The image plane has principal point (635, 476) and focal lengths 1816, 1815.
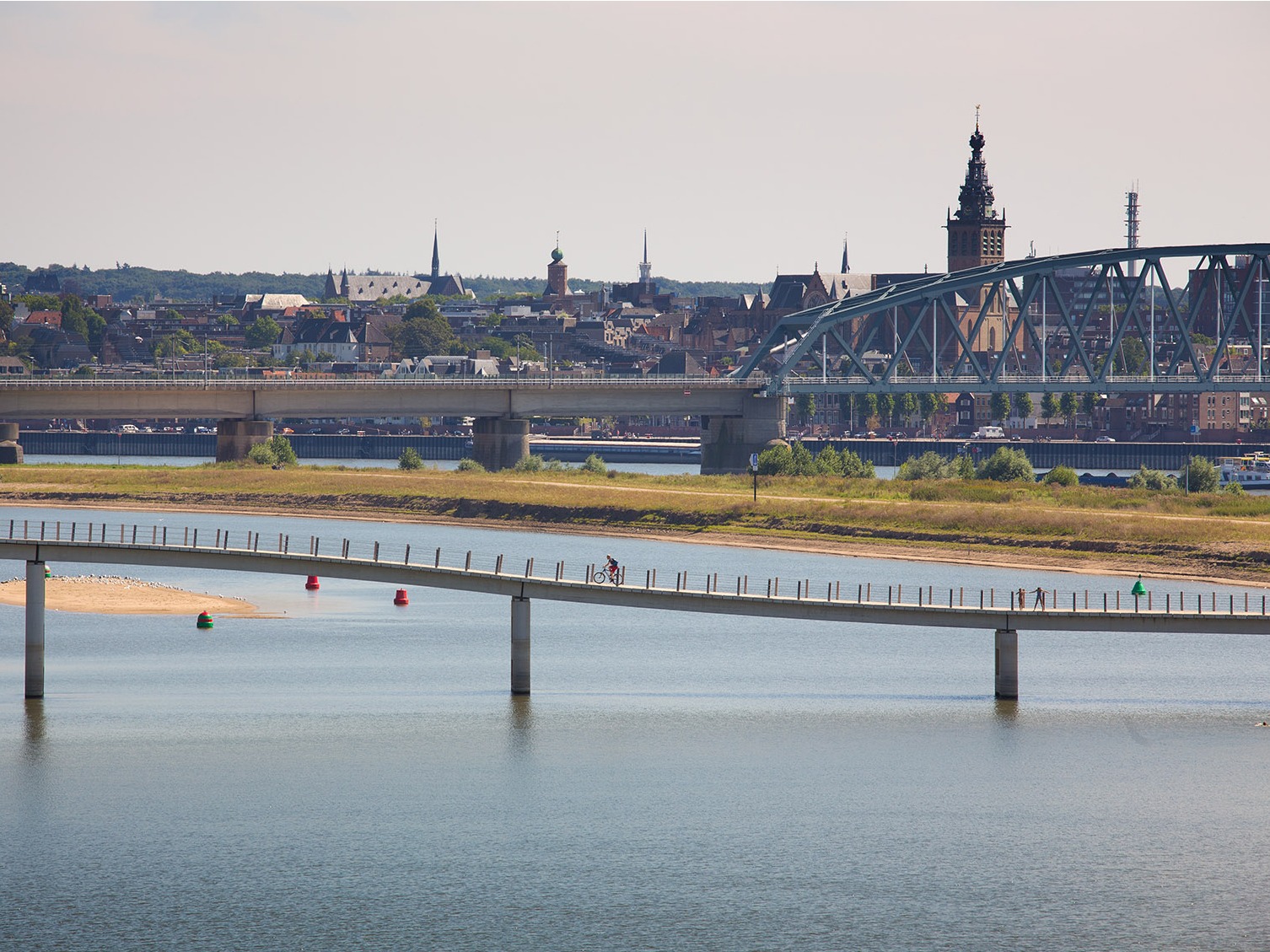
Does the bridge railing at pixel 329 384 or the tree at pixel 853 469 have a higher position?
the bridge railing at pixel 329 384

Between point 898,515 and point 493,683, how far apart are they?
62.2 metres

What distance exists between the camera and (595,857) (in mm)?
49750

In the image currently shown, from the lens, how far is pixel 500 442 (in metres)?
180

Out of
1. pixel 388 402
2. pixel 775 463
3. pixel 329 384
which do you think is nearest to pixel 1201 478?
pixel 775 463

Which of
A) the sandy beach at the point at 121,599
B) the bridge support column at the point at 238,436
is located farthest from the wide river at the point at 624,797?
the bridge support column at the point at 238,436

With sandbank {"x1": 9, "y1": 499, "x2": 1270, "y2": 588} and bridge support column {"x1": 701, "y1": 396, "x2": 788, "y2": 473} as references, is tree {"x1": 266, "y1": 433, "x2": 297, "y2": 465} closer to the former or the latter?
sandbank {"x1": 9, "y1": 499, "x2": 1270, "y2": 588}

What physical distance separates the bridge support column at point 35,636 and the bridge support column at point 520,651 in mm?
17495

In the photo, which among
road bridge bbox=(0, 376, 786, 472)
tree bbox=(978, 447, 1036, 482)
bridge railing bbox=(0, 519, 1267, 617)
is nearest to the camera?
bridge railing bbox=(0, 519, 1267, 617)

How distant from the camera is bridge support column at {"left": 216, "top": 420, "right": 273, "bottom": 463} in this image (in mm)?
174000

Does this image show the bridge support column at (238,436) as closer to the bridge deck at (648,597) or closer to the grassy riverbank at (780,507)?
the grassy riverbank at (780,507)

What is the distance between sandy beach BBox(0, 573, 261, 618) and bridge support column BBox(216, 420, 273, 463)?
68022 millimetres

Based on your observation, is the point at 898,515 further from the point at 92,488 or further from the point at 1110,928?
the point at 1110,928

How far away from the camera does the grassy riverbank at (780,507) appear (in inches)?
4491

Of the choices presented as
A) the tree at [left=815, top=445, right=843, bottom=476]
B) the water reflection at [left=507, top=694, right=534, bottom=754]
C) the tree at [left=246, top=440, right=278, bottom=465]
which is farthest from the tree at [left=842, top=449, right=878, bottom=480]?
the water reflection at [left=507, top=694, right=534, bottom=754]
